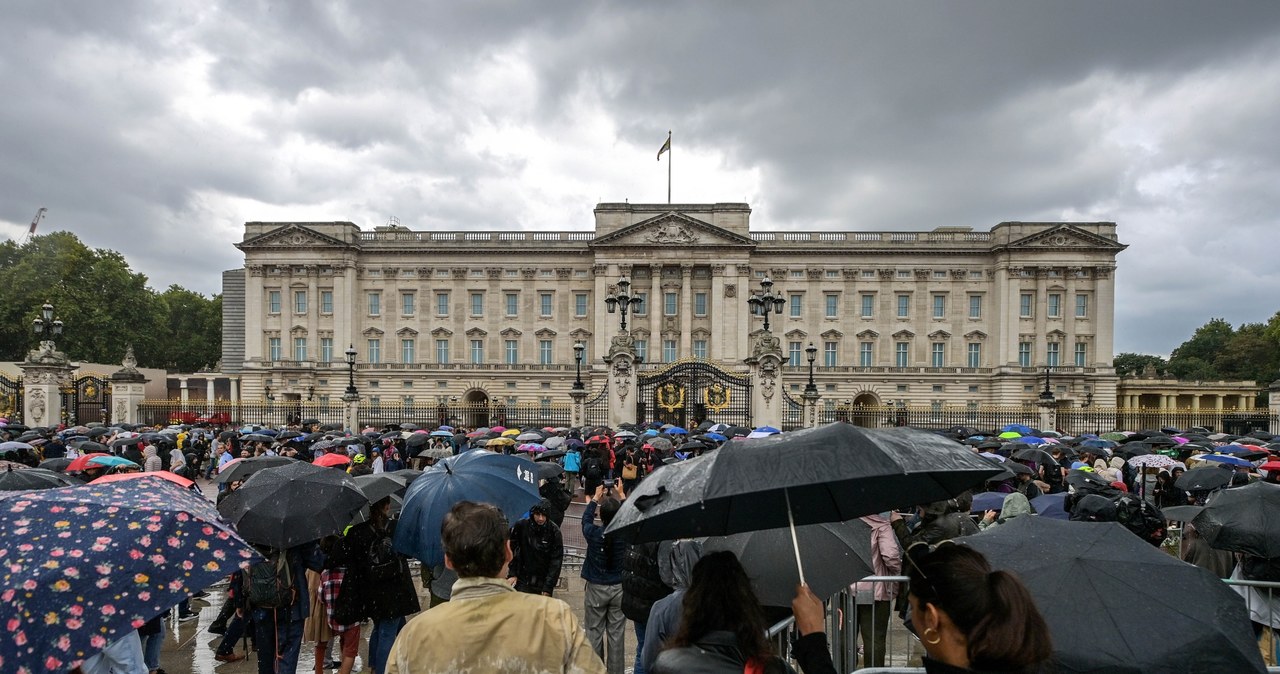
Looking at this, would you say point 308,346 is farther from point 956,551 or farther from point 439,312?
point 956,551

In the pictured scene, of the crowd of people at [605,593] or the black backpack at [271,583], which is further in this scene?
the black backpack at [271,583]

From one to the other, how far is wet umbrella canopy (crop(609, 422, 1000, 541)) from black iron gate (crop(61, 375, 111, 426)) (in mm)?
33949

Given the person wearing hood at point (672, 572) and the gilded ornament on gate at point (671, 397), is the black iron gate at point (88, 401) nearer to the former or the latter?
the gilded ornament on gate at point (671, 397)

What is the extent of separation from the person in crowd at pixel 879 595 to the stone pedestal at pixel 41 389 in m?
31.8

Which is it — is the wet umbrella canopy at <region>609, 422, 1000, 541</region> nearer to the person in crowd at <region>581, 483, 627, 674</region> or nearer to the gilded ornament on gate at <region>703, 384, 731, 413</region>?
the person in crowd at <region>581, 483, 627, 674</region>

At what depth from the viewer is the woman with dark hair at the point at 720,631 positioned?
9.57 feet

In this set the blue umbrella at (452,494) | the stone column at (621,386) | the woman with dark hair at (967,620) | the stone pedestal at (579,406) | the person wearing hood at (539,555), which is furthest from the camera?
the stone pedestal at (579,406)

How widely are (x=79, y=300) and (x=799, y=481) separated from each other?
69057 millimetres

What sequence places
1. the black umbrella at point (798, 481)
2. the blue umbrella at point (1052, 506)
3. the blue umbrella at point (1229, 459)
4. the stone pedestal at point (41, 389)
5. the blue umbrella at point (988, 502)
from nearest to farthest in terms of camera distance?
the black umbrella at point (798, 481) → the blue umbrella at point (1052, 506) → the blue umbrella at point (988, 502) → the blue umbrella at point (1229, 459) → the stone pedestal at point (41, 389)

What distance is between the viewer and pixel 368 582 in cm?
622

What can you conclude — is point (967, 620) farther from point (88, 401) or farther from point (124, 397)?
point (88, 401)

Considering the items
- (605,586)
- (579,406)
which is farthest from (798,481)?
(579,406)

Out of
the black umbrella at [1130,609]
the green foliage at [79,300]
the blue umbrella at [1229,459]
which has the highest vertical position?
the green foliage at [79,300]

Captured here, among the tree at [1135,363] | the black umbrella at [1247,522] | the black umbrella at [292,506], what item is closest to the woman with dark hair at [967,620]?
the black umbrella at [1247,522]
